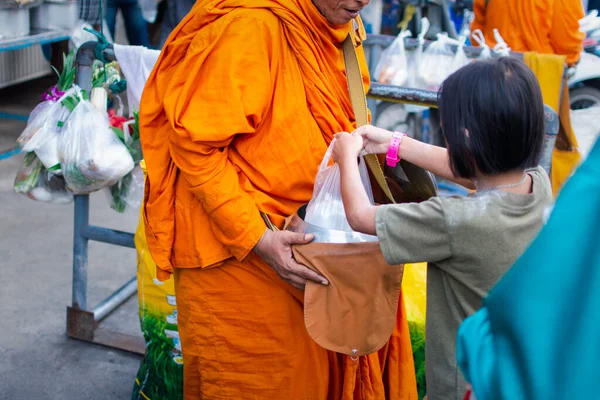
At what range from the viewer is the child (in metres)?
1.49

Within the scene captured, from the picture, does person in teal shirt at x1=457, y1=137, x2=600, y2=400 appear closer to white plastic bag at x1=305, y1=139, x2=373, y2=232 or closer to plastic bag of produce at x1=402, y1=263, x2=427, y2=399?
white plastic bag at x1=305, y1=139, x2=373, y2=232

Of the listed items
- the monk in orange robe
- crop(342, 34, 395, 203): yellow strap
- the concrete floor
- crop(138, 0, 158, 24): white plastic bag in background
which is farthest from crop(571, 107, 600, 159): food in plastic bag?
crop(138, 0, 158, 24): white plastic bag in background

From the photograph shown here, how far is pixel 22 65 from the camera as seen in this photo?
7.35 metres

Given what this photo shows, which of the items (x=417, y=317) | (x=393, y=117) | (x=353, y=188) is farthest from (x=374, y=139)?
(x=393, y=117)

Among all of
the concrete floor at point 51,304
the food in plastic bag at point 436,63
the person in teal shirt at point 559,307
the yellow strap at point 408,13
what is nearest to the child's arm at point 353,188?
the person in teal shirt at point 559,307

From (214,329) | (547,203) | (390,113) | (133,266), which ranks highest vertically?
(547,203)

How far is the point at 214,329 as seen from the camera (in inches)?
82.4

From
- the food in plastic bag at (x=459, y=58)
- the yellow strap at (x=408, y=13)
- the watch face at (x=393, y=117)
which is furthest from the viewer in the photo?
the yellow strap at (x=408, y=13)

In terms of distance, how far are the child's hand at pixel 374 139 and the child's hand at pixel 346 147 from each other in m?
0.07

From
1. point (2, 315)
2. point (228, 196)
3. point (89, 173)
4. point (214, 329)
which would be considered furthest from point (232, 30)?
point (2, 315)

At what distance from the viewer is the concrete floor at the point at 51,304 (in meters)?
2.98

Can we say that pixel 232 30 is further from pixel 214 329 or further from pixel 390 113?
pixel 390 113

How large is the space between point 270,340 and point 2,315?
6.11 ft

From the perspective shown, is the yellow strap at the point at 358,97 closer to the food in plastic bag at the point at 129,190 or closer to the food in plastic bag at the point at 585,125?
the food in plastic bag at the point at 129,190
